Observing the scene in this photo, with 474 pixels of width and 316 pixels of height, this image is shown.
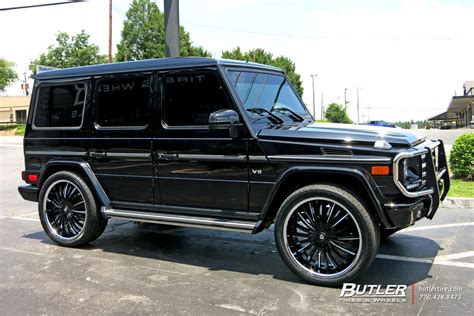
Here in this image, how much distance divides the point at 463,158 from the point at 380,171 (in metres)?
7.00

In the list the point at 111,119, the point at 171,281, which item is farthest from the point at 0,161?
the point at 171,281

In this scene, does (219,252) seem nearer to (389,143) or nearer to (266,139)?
(266,139)

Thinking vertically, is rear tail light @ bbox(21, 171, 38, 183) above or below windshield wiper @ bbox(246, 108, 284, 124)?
below

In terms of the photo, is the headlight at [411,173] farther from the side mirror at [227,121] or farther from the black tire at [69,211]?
the black tire at [69,211]

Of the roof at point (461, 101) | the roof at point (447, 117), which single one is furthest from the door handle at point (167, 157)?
the roof at point (447, 117)

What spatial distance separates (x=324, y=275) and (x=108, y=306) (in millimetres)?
1973

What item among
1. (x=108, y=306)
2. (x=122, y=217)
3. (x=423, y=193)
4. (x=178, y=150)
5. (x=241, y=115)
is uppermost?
(x=241, y=115)

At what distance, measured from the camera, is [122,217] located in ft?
17.7

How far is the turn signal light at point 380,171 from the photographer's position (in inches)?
158

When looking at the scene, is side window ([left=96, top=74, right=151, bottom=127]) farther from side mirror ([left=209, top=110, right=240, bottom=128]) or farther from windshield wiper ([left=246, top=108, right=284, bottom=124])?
windshield wiper ([left=246, top=108, right=284, bottom=124])

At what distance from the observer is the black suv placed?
421 cm

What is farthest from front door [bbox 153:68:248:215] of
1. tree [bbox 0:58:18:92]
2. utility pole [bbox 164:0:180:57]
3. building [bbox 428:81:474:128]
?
tree [bbox 0:58:18:92]

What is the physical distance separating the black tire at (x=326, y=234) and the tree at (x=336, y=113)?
9759 centimetres

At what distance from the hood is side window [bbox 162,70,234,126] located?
59 cm
